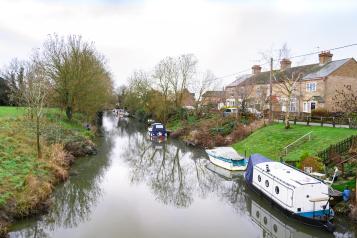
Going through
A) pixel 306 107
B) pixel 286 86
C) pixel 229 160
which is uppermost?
pixel 286 86

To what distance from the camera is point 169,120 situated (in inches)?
2542

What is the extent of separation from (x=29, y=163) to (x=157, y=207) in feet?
32.3

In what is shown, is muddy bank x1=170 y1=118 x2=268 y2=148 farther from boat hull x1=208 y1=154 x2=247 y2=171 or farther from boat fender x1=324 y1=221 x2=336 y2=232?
boat fender x1=324 y1=221 x2=336 y2=232

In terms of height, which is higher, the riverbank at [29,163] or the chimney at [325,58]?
the chimney at [325,58]

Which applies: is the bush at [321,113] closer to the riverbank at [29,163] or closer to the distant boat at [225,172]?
the distant boat at [225,172]

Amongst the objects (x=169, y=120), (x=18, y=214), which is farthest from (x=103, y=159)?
(x=169, y=120)

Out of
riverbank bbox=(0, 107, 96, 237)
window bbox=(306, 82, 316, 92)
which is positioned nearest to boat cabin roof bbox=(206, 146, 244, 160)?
riverbank bbox=(0, 107, 96, 237)

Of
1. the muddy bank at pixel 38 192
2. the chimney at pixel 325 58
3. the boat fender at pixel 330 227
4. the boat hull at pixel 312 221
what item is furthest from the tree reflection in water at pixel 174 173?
the chimney at pixel 325 58

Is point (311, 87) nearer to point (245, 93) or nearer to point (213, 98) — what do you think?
point (245, 93)

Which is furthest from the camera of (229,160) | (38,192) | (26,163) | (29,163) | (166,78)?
(166,78)

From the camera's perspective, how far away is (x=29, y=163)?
22.2 m

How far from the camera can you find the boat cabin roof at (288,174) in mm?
16852

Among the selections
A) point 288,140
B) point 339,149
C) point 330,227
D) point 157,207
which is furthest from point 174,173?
point 330,227

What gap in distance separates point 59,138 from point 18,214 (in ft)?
52.1
